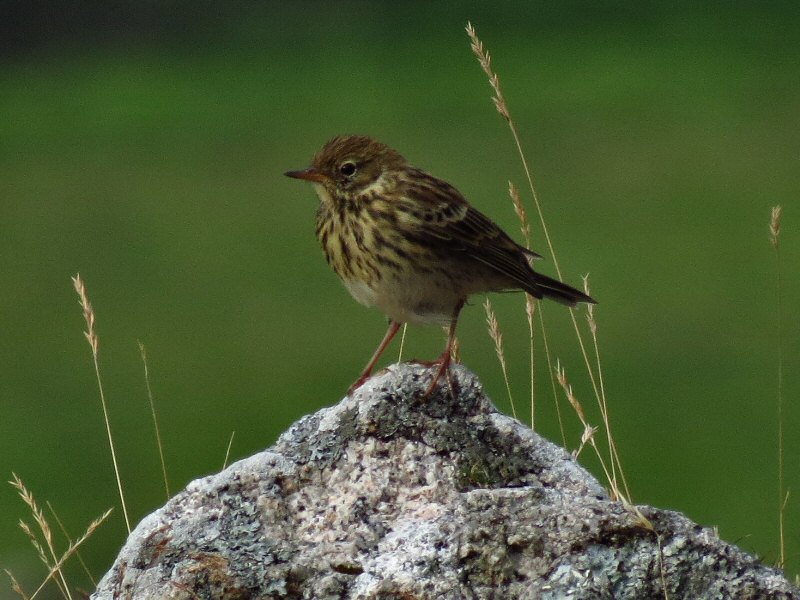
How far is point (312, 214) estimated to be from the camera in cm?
2519

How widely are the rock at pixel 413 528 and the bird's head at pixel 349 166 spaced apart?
134 centimetres

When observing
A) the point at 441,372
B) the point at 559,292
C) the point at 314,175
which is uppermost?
the point at 314,175

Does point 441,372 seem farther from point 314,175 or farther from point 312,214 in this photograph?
point 312,214

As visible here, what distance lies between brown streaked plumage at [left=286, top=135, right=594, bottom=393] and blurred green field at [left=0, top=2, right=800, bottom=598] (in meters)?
2.35

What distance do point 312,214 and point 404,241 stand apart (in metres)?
19.7

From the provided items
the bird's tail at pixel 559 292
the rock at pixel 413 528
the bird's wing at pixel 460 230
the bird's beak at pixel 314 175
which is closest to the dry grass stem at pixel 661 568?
the rock at pixel 413 528

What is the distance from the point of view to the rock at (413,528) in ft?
12.7

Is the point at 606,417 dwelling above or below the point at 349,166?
below

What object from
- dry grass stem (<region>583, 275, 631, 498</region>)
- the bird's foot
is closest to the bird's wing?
dry grass stem (<region>583, 275, 631, 498</region>)

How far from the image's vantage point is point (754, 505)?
13586 millimetres

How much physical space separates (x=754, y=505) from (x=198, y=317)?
9.45 meters

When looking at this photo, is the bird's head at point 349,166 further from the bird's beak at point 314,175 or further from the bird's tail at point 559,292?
the bird's tail at point 559,292

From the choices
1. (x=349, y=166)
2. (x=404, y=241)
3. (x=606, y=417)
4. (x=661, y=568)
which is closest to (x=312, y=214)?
(x=349, y=166)

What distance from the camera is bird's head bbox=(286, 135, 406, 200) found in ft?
18.9
